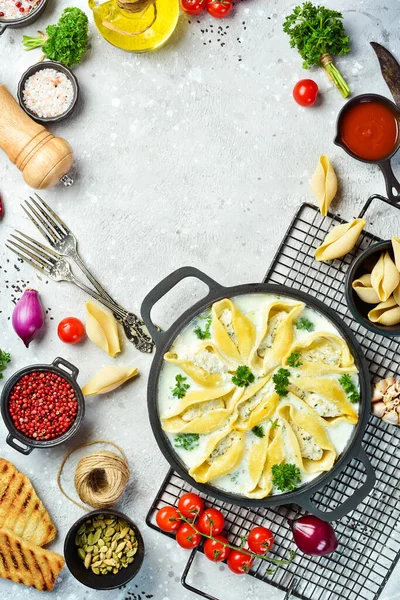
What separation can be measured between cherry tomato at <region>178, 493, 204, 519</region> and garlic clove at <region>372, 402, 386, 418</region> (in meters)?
0.93

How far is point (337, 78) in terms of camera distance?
389 cm

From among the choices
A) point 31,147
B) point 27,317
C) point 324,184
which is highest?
point 324,184

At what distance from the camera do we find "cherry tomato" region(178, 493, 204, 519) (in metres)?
3.75

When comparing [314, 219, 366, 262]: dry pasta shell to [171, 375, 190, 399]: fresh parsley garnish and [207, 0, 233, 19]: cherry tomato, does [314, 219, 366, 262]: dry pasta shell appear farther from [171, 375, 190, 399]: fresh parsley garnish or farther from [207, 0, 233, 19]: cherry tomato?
[207, 0, 233, 19]: cherry tomato

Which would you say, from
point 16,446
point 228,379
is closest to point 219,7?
point 228,379

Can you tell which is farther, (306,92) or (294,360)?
(306,92)

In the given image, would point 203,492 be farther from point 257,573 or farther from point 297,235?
point 297,235

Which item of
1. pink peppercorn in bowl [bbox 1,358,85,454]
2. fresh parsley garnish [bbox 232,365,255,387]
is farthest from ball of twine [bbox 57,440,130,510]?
fresh parsley garnish [bbox 232,365,255,387]

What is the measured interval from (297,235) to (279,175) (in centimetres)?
32

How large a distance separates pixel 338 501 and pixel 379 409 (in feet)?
1.73

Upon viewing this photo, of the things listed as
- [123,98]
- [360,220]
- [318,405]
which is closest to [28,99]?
[123,98]

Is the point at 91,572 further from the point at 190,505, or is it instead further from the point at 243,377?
the point at 243,377

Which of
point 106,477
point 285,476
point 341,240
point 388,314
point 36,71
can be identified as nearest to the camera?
point 285,476

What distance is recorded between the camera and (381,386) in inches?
145
